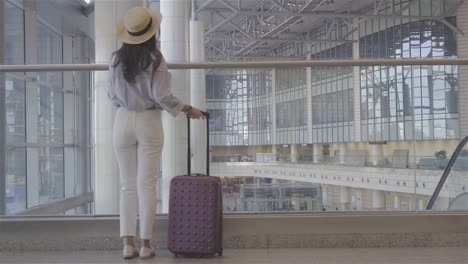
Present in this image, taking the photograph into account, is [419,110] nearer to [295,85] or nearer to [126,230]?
[295,85]

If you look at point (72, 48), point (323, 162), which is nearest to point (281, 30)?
point (72, 48)

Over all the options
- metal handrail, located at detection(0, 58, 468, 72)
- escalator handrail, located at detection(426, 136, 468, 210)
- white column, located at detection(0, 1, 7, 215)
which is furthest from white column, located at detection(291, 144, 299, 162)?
white column, located at detection(0, 1, 7, 215)

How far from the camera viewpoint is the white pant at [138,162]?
3.88 meters

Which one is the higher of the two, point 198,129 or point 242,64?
point 242,64

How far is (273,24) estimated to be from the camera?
113 feet

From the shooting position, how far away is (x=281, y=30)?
3622cm

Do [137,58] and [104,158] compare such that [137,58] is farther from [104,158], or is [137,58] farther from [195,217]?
[104,158]

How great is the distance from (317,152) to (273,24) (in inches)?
1161

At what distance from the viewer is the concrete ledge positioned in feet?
14.9

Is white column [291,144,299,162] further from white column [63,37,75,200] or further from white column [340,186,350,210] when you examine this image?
white column [63,37,75,200]

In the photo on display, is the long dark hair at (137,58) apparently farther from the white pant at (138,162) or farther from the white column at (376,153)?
the white column at (376,153)

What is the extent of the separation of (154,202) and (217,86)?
71.3 inches

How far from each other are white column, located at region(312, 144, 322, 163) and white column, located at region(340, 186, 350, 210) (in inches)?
19.4

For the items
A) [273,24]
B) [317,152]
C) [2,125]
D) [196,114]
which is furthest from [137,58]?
[273,24]
